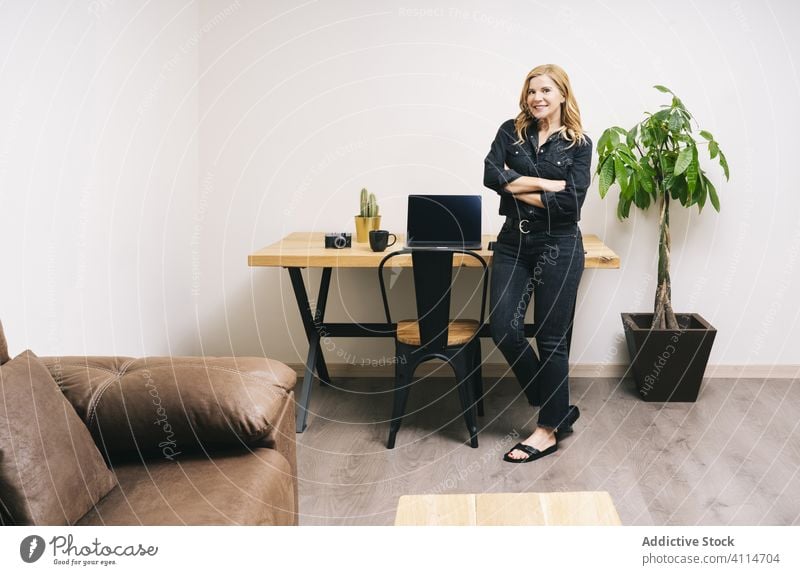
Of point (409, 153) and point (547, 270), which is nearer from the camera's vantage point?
point (547, 270)

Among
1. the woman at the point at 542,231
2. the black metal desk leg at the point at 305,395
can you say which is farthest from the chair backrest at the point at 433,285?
the black metal desk leg at the point at 305,395

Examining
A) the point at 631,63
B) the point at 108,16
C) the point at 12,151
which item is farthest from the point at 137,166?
the point at 631,63

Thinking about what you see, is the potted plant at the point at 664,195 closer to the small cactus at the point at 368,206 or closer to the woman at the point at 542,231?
the woman at the point at 542,231

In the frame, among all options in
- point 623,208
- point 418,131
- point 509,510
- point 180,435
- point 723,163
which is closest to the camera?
point 509,510

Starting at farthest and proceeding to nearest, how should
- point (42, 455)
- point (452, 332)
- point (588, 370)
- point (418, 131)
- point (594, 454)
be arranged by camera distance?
point (588, 370) < point (418, 131) < point (452, 332) < point (594, 454) < point (42, 455)

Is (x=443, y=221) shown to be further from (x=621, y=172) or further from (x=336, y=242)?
(x=621, y=172)

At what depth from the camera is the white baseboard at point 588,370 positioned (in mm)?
3295

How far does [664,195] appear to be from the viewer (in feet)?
9.85

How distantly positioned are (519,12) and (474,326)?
4.81ft

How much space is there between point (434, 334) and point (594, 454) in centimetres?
68

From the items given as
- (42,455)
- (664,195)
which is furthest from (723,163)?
(42,455)

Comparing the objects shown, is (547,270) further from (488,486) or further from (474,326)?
(488,486)

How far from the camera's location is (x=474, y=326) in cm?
265

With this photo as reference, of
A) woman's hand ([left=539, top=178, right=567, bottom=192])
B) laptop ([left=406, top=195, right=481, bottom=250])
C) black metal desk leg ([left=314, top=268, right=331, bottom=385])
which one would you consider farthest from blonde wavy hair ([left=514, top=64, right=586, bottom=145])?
black metal desk leg ([left=314, top=268, right=331, bottom=385])
